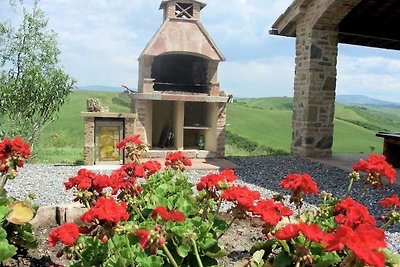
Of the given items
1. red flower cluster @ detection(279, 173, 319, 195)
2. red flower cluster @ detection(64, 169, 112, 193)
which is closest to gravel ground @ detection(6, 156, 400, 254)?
red flower cluster @ detection(279, 173, 319, 195)

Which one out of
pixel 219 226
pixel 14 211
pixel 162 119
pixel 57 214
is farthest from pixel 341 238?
pixel 162 119

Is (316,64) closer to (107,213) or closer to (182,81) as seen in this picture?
(182,81)

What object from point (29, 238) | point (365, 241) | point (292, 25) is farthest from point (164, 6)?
point (365, 241)

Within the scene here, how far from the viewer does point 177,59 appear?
11609 millimetres

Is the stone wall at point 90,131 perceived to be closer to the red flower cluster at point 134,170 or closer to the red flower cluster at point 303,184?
the red flower cluster at point 134,170

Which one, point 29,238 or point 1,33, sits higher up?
point 1,33

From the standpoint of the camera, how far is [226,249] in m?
3.32

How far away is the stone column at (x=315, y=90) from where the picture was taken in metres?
9.05

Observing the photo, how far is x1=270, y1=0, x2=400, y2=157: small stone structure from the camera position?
9.02 meters

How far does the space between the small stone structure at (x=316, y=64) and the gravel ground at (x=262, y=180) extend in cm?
75

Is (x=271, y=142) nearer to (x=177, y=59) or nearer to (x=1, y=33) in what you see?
(x=177, y=59)

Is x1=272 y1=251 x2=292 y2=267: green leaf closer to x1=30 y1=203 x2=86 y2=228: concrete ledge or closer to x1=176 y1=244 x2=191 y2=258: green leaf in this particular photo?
x1=176 y1=244 x2=191 y2=258: green leaf

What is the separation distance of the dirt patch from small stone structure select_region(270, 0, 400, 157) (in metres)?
5.68

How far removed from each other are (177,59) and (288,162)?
4.81 meters
